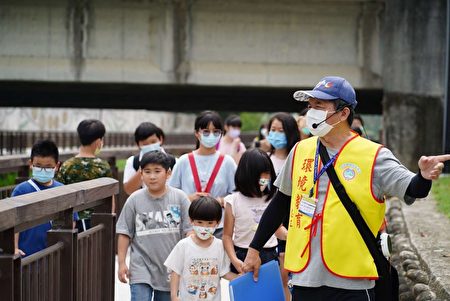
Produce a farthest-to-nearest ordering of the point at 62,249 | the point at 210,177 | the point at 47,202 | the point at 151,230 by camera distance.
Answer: the point at 210,177 < the point at 151,230 < the point at 62,249 < the point at 47,202

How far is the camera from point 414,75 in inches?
744

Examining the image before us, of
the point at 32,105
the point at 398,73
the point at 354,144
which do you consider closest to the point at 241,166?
the point at 354,144

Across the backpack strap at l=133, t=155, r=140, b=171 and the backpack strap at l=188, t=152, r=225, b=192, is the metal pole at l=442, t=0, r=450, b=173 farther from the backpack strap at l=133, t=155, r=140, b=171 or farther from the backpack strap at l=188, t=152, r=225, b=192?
the backpack strap at l=188, t=152, r=225, b=192

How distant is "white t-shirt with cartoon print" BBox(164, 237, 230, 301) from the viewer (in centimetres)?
704

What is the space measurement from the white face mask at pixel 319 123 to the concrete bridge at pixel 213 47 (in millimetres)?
13713

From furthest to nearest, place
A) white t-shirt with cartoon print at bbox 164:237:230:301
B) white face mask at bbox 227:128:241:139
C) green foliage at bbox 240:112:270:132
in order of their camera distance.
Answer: green foliage at bbox 240:112:270:132
white face mask at bbox 227:128:241:139
white t-shirt with cartoon print at bbox 164:237:230:301

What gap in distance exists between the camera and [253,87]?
20016mm

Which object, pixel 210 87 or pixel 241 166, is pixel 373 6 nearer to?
pixel 210 87

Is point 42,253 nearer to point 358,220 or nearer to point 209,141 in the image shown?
point 358,220

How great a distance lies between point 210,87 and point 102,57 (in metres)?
2.30

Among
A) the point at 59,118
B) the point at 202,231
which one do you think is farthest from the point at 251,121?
the point at 202,231

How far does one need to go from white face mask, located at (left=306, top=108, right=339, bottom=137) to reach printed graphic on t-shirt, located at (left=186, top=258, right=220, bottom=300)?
182 centimetres

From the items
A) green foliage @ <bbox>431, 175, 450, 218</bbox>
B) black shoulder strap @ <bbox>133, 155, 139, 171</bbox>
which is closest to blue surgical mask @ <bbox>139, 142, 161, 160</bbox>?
black shoulder strap @ <bbox>133, 155, 139, 171</bbox>

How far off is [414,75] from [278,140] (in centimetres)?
997
